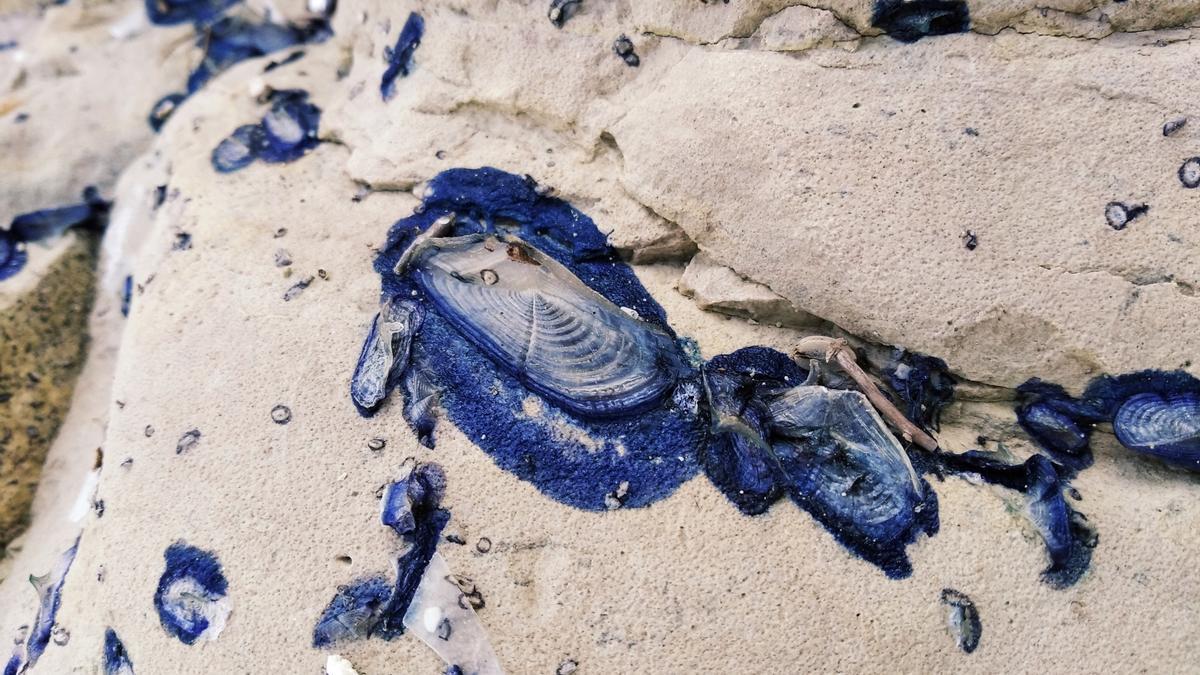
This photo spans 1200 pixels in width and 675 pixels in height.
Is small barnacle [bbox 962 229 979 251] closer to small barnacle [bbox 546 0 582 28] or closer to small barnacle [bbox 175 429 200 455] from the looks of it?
small barnacle [bbox 546 0 582 28]

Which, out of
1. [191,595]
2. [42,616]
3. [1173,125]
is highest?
[1173,125]

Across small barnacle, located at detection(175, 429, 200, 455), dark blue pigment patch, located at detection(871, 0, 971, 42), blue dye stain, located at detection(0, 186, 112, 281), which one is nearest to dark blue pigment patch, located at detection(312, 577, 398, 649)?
small barnacle, located at detection(175, 429, 200, 455)

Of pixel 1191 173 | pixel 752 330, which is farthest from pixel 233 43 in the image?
pixel 1191 173

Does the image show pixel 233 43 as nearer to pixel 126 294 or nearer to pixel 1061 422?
pixel 126 294

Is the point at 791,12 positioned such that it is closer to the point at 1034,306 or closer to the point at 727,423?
the point at 1034,306

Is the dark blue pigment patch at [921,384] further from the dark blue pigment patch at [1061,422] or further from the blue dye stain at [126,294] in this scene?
the blue dye stain at [126,294]

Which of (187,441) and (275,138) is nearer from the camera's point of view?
(187,441)

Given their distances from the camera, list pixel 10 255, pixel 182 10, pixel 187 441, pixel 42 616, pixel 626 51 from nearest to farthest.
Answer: pixel 187 441
pixel 42 616
pixel 626 51
pixel 10 255
pixel 182 10
